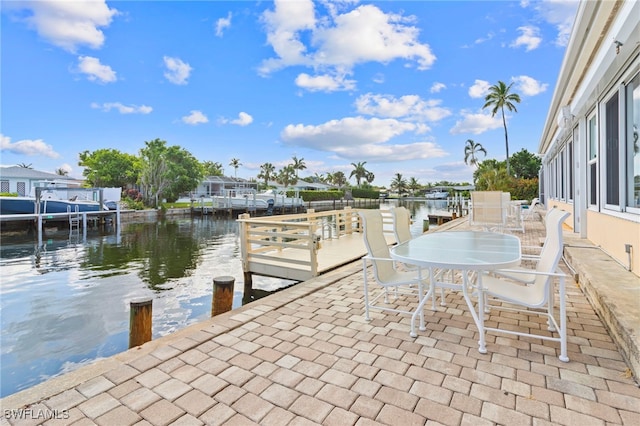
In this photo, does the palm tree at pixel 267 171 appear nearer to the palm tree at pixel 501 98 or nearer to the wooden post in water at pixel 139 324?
the palm tree at pixel 501 98

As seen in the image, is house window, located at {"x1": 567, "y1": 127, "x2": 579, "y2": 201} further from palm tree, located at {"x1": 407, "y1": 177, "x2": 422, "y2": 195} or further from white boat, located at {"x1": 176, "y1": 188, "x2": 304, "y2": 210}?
palm tree, located at {"x1": 407, "y1": 177, "x2": 422, "y2": 195}

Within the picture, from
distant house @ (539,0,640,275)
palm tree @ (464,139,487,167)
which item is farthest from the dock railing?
palm tree @ (464,139,487,167)

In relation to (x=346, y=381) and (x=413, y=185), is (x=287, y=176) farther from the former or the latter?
(x=346, y=381)

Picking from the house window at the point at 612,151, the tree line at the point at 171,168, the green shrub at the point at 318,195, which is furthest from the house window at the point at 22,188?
the house window at the point at 612,151

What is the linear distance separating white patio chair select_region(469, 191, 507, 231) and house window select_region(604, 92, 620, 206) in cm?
345

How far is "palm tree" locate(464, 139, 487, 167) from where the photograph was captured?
42.2 meters

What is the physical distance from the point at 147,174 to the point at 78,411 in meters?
26.5

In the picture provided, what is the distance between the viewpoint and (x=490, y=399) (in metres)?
1.68

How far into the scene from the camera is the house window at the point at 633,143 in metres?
3.20

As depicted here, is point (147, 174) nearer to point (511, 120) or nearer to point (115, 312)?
point (115, 312)

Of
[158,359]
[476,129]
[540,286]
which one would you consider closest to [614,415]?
[540,286]

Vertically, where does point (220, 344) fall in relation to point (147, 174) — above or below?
below

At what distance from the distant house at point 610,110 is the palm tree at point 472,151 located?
4042 cm

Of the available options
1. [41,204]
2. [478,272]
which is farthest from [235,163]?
[478,272]
